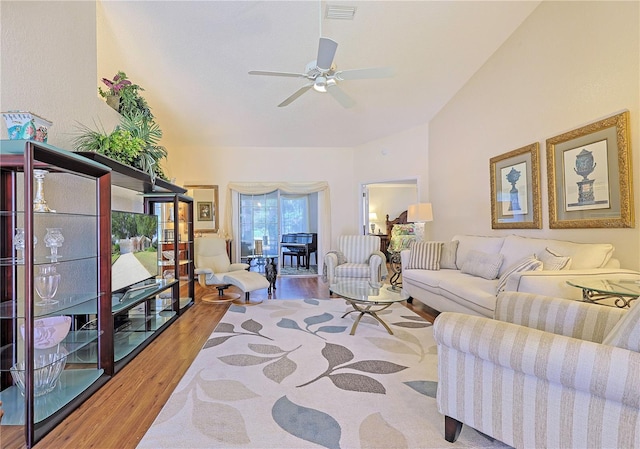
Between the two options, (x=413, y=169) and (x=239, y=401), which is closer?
(x=239, y=401)

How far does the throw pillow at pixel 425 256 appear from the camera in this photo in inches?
167

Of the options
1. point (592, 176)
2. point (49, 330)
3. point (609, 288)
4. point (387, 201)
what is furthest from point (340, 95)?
point (387, 201)

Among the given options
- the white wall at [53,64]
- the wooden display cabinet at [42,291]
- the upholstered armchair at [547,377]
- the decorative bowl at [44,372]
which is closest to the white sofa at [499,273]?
the upholstered armchair at [547,377]

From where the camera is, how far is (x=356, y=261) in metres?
5.34

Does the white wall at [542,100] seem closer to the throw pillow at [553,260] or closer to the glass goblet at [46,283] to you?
the throw pillow at [553,260]

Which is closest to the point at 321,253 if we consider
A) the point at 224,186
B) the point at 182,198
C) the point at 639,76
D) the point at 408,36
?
the point at 224,186

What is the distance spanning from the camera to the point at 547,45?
3299 mm

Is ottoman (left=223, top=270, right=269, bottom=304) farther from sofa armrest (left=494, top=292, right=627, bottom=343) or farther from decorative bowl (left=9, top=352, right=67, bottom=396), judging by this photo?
sofa armrest (left=494, top=292, right=627, bottom=343)

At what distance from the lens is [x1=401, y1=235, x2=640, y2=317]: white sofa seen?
7.45 ft

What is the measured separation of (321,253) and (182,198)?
3564 millimetres

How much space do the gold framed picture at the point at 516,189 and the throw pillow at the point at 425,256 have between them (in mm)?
849

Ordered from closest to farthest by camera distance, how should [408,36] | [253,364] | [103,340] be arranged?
[103,340] → [253,364] → [408,36]

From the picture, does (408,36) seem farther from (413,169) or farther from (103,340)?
(103,340)

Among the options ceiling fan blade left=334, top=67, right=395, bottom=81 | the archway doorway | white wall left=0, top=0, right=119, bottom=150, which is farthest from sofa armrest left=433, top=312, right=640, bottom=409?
the archway doorway
